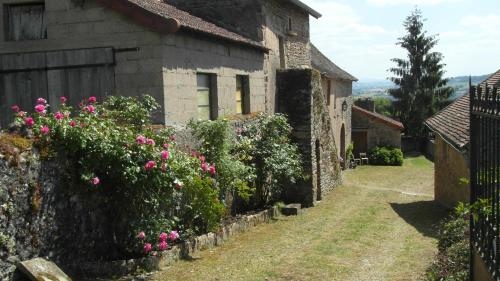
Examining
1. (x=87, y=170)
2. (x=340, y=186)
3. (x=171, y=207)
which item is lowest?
(x=340, y=186)

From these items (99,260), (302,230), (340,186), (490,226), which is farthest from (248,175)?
(340,186)

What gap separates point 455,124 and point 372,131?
19667 millimetres

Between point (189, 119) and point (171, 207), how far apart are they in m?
2.79

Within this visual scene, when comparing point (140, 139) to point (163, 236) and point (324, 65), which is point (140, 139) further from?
point (324, 65)

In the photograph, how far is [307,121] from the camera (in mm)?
16609

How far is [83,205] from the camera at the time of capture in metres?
7.73

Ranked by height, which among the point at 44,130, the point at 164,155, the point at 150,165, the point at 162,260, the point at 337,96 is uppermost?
the point at 337,96

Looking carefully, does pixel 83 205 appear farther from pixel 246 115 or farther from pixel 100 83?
Answer: pixel 246 115

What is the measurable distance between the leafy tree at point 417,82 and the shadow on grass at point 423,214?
78.1ft

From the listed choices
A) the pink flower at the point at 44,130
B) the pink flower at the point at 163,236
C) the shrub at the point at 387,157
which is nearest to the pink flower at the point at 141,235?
the pink flower at the point at 163,236

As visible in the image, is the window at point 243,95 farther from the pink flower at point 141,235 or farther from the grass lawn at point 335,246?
the pink flower at point 141,235

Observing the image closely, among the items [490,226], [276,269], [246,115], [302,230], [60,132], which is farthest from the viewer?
[246,115]

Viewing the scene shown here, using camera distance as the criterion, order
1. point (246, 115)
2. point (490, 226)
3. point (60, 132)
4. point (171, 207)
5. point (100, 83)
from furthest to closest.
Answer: point (246, 115)
point (100, 83)
point (171, 207)
point (60, 132)
point (490, 226)

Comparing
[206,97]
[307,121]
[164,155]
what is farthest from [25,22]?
[307,121]
